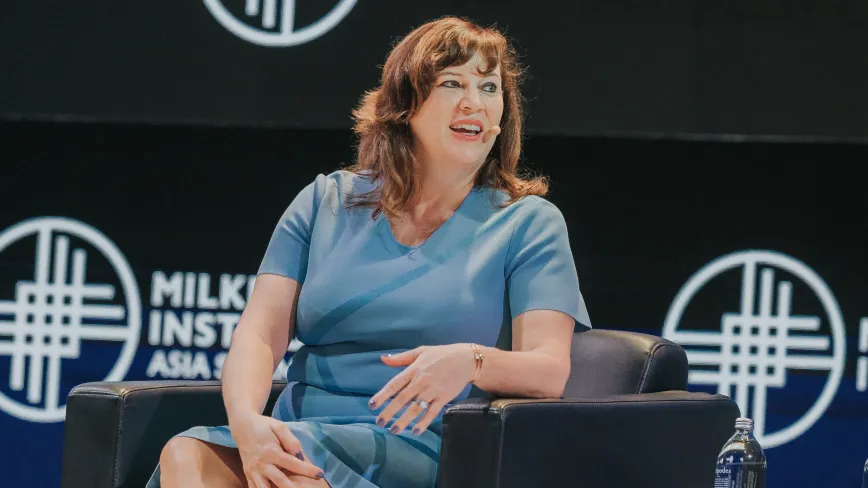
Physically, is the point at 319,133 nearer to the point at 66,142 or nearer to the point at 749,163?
the point at 66,142

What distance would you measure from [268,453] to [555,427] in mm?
499

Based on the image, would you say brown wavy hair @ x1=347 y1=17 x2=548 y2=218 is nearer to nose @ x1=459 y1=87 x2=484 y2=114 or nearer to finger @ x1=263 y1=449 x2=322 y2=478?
nose @ x1=459 y1=87 x2=484 y2=114

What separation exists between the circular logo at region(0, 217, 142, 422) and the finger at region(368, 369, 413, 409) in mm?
2320

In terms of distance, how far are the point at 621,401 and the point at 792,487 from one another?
200 cm

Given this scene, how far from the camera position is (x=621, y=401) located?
230 cm

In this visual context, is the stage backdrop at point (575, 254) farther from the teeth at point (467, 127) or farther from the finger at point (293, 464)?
the finger at point (293, 464)

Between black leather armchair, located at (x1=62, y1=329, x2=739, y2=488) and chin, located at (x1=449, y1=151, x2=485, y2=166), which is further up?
chin, located at (x1=449, y1=151, x2=485, y2=166)

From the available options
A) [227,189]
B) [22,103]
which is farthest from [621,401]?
[22,103]

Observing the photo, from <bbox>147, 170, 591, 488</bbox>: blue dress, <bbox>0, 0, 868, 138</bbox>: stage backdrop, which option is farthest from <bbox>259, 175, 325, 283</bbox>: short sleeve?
<bbox>0, 0, 868, 138</bbox>: stage backdrop

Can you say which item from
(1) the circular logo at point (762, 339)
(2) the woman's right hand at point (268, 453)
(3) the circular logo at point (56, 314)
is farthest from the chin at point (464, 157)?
(3) the circular logo at point (56, 314)

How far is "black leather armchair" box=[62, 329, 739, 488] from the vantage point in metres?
2.10

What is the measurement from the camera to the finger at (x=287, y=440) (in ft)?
7.03

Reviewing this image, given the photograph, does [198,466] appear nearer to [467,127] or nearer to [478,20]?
[467,127]

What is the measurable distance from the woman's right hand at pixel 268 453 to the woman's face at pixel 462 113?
2.26ft
